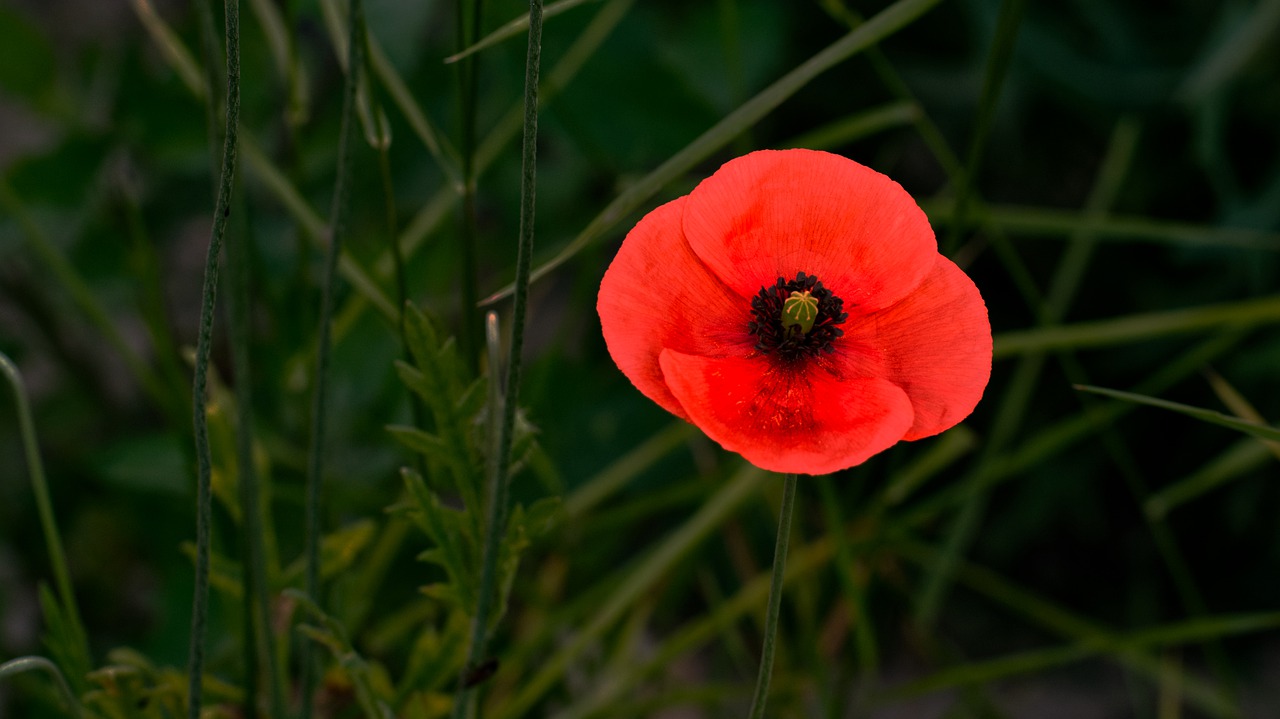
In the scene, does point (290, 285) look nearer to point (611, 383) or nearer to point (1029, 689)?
point (611, 383)

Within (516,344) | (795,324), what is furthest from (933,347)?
(516,344)

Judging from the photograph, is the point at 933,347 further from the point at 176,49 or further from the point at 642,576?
the point at 176,49

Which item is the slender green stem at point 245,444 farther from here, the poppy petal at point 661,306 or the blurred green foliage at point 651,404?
the poppy petal at point 661,306

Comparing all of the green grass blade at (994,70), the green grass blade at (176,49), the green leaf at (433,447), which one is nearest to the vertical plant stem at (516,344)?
the green leaf at (433,447)

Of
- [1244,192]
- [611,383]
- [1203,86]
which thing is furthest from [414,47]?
[1244,192]

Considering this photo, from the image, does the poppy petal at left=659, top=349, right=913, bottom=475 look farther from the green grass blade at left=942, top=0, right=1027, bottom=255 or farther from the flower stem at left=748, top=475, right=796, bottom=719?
the green grass blade at left=942, top=0, right=1027, bottom=255

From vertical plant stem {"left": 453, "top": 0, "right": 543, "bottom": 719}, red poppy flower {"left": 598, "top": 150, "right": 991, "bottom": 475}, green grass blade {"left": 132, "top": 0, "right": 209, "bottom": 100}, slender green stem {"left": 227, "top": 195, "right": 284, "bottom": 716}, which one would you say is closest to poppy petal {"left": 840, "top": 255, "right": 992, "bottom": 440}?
red poppy flower {"left": 598, "top": 150, "right": 991, "bottom": 475}
